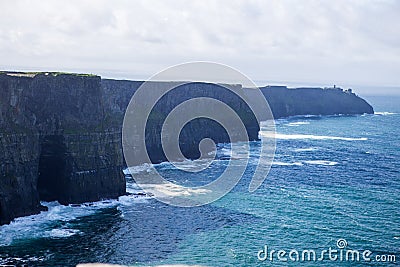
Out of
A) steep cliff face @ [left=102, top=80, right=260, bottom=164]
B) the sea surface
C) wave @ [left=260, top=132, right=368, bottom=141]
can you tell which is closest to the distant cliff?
the sea surface

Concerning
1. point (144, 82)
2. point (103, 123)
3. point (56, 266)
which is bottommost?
point (56, 266)

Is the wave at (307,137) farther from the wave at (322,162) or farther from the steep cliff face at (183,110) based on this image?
the wave at (322,162)

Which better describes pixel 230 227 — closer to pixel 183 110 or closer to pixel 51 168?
pixel 51 168

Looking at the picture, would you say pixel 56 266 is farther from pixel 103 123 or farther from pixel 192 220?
pixel 103 123

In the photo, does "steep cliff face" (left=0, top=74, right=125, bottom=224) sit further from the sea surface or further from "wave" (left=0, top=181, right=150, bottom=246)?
the sea surface

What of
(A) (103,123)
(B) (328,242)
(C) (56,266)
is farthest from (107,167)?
(B) (328,242)

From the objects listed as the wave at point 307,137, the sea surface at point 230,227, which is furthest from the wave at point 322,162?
the wave at point 307,137
